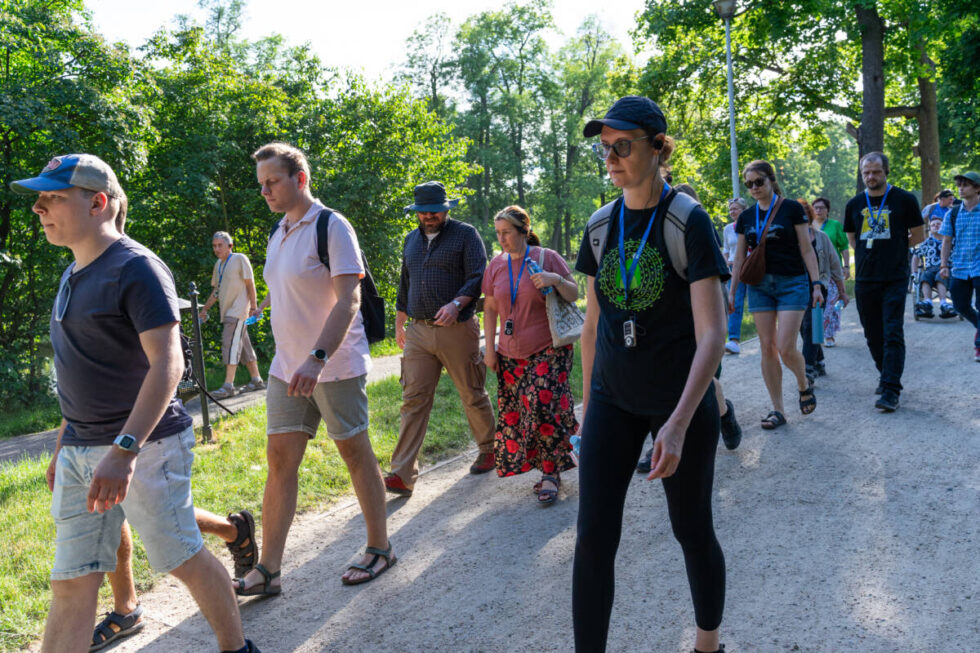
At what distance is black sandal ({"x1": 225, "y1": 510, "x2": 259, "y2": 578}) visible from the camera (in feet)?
13.1

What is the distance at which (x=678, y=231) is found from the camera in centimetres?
263

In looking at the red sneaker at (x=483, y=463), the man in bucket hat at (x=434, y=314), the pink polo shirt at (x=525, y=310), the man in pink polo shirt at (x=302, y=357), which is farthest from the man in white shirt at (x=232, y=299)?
the man in pink polo shirt at (x=302, y=357)

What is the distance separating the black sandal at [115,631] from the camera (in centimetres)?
355

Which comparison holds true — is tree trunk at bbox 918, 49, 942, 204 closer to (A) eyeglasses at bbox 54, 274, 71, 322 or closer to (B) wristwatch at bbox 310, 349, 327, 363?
(B) wristwatch at bbox 310, 349, 327, 363

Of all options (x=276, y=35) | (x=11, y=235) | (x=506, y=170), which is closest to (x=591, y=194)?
(x=506, y=170)

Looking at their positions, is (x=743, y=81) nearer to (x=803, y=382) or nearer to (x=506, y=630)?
(x=803, y=382)

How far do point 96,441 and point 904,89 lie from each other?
97.1 ft

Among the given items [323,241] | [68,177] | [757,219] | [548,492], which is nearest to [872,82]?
[757,219]

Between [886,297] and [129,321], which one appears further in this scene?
[886,297]

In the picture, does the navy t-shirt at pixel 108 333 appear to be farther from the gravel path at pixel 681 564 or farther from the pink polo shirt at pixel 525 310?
the pink polo shirt at pixel 525 310

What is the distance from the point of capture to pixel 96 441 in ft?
9.32

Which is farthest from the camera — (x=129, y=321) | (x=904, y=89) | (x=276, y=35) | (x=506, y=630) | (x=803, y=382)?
(x=276, y=35)

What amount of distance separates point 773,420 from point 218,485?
14.4ft

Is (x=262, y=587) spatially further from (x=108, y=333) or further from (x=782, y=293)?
(x=782, y=293)
